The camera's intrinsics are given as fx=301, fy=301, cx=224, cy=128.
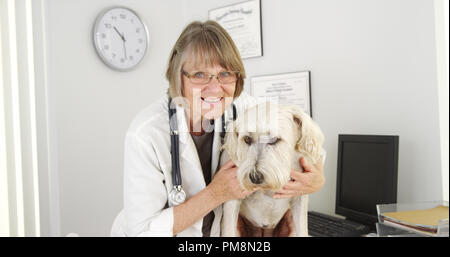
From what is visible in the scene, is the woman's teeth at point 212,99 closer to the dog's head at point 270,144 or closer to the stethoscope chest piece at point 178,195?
the dog's head at point 270,144

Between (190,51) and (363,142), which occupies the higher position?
(190,51)

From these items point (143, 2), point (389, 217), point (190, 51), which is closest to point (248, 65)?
point (143, 2)

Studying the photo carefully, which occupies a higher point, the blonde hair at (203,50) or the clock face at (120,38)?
the clock face at (120,38)

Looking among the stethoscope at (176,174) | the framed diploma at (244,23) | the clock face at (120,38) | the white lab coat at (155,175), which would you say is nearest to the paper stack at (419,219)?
the white lab coat at (155,175)

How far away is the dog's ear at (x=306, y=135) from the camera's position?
0.76 metres

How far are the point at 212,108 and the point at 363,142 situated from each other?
0.90 m

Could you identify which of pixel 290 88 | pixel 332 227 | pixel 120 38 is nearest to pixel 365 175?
pixel 332 227

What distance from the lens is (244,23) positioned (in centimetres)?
130

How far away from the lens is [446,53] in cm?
84

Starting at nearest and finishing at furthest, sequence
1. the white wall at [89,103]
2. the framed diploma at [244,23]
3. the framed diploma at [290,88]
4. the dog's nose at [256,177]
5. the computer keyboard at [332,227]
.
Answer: the dog's nose at [256,177] → the white wall at [89,103] → the computer keyboard at [332,227] → the framed diploma at [244,23] → the framed diploma at [290,88]

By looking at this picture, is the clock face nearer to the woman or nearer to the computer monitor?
the woman

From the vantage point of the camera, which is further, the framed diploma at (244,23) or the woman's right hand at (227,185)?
the framed diploma at (244,23)
